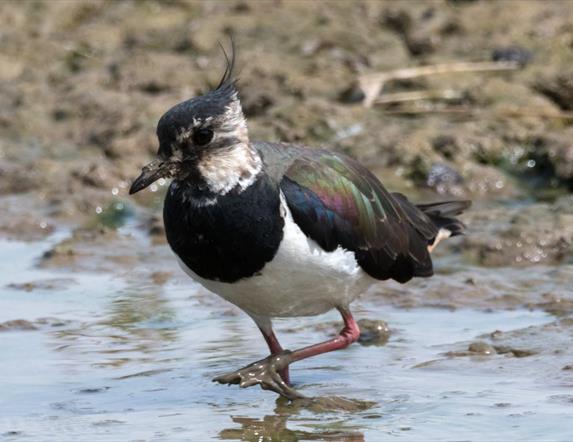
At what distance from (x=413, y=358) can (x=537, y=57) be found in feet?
17.7

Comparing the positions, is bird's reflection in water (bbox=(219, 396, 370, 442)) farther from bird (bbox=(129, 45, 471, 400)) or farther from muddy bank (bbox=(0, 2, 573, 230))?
muddy bank (bbox=(0, 2, 573, 230))

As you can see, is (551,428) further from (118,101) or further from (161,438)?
(118,101)

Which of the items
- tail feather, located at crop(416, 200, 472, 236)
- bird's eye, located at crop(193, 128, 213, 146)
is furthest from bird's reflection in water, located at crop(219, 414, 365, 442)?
tail feather, located at crop(416, 200, 472, 236)

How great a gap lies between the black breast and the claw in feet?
1.83

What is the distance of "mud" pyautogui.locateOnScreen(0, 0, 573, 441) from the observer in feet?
21.9

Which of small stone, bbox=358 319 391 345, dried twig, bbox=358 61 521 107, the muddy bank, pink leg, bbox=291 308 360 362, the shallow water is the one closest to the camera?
the shallow water

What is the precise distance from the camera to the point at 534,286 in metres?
8.59

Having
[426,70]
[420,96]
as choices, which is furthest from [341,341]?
[426,70]

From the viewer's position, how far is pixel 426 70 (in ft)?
→ 39.3

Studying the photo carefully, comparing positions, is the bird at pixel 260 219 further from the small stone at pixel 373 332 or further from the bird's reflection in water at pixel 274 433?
the small stone at pixel 373 332

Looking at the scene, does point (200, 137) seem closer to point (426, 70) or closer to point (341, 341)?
point (341, 341)

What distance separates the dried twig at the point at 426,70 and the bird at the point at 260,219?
189 inches

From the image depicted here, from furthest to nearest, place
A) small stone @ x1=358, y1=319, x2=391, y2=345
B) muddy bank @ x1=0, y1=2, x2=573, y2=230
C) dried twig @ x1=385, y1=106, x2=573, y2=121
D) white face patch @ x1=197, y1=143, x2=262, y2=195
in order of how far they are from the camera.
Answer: dried twig @ x1=385, y1=106, x2=573, y2=121, muddy bank @ x1=0, y1=2, x2=573, y2=230, small stone @ x1=358, y1=319, x2=391, y2=345, white face patch @ x1=197, y1=143, x2=262, y2=195

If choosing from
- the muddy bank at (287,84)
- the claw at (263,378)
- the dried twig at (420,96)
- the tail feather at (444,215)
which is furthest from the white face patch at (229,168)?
the dried twig at (420,96)
